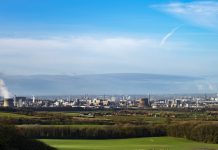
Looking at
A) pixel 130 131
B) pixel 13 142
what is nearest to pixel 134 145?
pixel 130 131

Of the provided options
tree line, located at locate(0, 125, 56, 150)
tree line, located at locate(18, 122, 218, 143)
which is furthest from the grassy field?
tree line, located at locate(0, 125, 56, 150)

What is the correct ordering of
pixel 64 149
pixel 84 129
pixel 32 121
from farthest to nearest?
pixel 32 121
pixel 84 129
pixel 64 149

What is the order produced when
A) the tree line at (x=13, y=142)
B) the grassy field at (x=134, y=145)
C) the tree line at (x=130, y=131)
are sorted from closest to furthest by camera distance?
the tree line at (x=13, y=142), the grassy field at (x=134, y=145), the tree line at (x=130, y=131)

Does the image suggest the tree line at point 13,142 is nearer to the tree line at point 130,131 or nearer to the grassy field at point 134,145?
the grassy field at point 134,145

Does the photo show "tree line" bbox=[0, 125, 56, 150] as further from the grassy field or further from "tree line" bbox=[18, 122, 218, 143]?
"tree line" bbox=[18, 122, 218, 143]

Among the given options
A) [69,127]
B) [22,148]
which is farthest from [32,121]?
[22,148]

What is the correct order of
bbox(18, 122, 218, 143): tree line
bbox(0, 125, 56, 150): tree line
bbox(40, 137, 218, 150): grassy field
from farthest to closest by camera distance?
1. bbox(18, 122, 218, 143): tree line
2. bbox(40, 137, 218, 150): grassy field
3. bbox(0, 125, 56, 150): tree line

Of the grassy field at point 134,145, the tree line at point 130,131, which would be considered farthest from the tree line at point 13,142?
the tree line at point 130,131

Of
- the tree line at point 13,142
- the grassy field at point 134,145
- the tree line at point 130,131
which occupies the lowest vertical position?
the grassy field at point 134,145

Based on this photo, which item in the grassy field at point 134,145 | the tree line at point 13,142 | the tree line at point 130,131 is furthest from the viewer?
the tree line at point 130,131

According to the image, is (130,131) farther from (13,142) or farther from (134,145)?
(13,142)

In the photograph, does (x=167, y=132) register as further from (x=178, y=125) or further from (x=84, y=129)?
(x=84, y=129)
